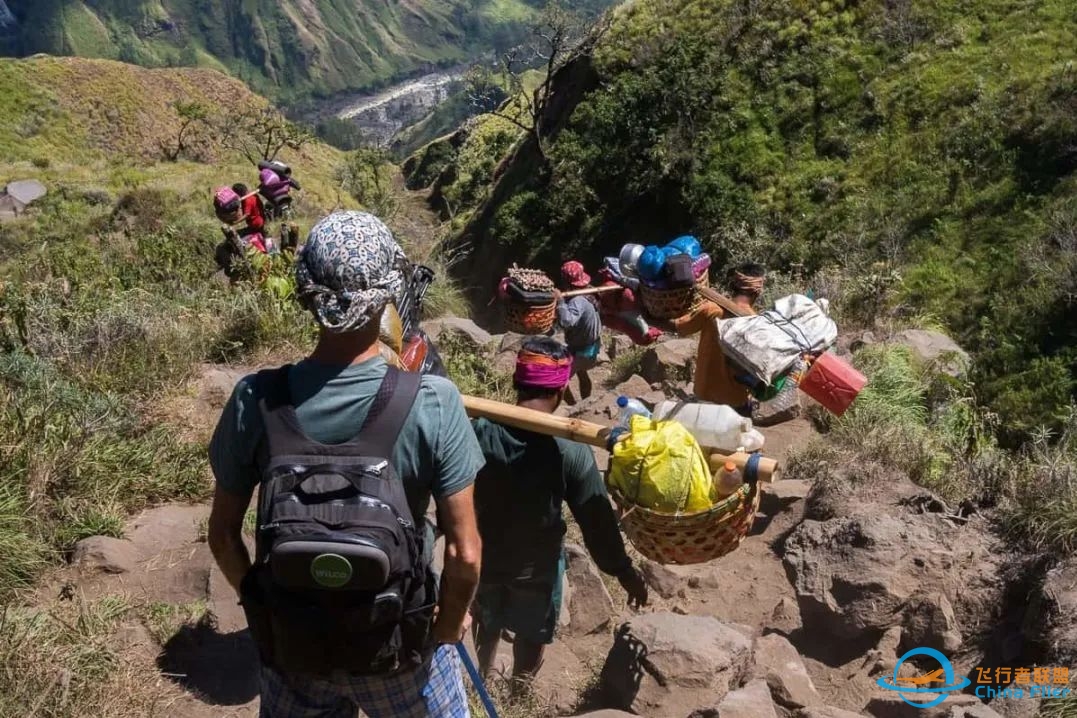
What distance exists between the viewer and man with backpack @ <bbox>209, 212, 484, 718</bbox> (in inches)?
68.9

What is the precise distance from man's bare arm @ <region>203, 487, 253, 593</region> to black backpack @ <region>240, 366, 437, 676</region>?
0.19 m

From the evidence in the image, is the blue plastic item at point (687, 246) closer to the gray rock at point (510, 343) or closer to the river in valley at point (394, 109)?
the gray rock at point (510, 343)

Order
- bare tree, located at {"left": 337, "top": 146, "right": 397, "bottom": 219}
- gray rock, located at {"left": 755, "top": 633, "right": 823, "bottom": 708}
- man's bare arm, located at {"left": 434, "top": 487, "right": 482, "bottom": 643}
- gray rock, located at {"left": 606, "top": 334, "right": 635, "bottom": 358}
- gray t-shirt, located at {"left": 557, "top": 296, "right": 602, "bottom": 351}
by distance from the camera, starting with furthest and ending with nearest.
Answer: bare tree, located at {"left": 337, "top": 146, "right": 397, "bottom": 219}, gray rock, located at {"left": 606, "top": 334, "right": 635, "bottom": 358}, gray t-shirt, located at {"left": 557, "top": 296, "right": 602, "bottom": 351}, gray rock, located at {"left": 755, "top": 633, "right": 823, "bottom": 708}, man's bare arm, located at {"left": 434, "top": 487, "right": 482, "bottom": 643}

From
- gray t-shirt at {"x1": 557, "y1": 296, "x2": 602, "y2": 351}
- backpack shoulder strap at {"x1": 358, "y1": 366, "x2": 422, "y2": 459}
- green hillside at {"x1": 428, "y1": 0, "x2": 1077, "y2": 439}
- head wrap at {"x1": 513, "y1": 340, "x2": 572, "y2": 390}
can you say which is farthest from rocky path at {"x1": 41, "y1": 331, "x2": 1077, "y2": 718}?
green hillside at {"x1": 428, "y1": 0, "x2": 1077, "y2": 439}

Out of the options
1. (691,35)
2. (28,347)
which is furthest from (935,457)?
(691,35)

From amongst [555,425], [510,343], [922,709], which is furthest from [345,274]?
[510,343]

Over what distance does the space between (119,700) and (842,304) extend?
25.6 ft

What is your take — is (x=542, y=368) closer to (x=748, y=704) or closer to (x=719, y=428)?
(x=719, y=428)

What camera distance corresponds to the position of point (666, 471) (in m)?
2.35

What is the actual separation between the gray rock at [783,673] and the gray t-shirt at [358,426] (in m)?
2.09

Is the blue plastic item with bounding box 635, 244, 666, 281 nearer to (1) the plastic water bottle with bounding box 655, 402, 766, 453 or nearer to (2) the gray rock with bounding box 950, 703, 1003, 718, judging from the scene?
(1) the plastic water bottle with bounding box 655, 402, 766, 453

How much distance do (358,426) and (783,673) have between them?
8.05 ft

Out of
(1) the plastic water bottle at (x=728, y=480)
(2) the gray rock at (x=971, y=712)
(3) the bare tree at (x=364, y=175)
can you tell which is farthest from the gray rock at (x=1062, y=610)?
(3) the bare tree at (x=364, y=175)

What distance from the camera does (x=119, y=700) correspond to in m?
2.94
